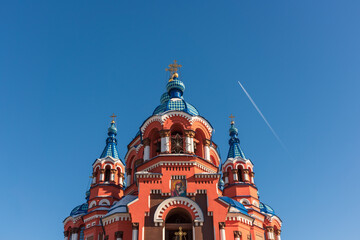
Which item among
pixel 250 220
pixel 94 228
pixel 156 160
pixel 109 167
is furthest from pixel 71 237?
pixel 250 220

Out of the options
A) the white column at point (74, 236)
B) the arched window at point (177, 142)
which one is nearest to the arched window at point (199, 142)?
the arched window at point (177, 142)

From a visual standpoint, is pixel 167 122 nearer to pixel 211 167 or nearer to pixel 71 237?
pixel 211 167

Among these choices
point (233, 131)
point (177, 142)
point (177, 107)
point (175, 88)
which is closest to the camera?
point (177, 142)

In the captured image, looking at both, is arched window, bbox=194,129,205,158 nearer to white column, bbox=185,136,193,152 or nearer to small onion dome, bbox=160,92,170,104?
white column, bbox=185,136,193,152

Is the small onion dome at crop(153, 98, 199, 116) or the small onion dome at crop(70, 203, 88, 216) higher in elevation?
the small onion dome at crop(153, 98, 199, 116)

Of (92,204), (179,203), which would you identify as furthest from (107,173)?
(179,203)

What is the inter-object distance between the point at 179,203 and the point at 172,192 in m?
0.64

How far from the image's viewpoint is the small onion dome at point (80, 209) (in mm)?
23747

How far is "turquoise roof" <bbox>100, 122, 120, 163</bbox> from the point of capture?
2528cm

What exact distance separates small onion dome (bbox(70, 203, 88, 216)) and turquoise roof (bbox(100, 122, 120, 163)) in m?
3.56

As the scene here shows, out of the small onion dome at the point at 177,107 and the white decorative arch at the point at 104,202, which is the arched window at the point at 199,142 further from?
the white decorative arch at the point at 104,202

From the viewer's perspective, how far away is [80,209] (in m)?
24.0

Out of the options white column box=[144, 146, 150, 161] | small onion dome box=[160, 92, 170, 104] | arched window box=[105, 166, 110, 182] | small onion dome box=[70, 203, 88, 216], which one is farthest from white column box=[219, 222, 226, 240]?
small onion dome box=[70, 203, 88, 216]

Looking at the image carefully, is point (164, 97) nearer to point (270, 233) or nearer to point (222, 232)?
point (222, 232)
